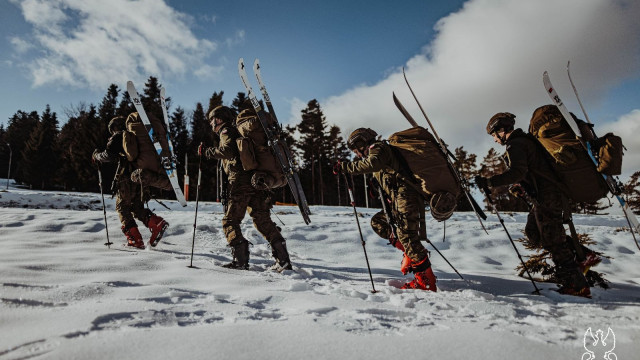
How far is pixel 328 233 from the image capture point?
289 inches

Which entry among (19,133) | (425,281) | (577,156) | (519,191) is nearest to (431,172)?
(425,281)

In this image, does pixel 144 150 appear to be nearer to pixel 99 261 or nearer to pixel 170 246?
pixel 170 246

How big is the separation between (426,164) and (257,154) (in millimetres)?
2336

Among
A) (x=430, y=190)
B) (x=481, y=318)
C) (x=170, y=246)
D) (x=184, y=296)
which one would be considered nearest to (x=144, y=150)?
(x=170, y=246)

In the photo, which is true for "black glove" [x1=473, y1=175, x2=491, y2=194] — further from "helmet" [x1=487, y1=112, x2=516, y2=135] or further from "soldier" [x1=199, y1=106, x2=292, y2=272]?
"soldier" [x1=199, y1=106, x2=292, y2=272]

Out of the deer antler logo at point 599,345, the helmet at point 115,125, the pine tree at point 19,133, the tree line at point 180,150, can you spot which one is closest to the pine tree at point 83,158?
the tree line at point 180,150

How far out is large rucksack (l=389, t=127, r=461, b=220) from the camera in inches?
141

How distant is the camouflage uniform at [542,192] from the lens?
3.50 m

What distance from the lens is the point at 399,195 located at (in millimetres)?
3881

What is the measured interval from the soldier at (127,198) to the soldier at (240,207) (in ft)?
5.96

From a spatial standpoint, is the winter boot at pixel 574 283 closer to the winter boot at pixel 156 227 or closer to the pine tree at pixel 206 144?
the winter boot at pixel 156 227

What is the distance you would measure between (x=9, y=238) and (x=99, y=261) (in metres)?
2.98

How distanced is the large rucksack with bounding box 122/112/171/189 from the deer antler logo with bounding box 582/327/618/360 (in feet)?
19.1

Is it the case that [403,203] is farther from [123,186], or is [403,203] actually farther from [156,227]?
[123,186]
